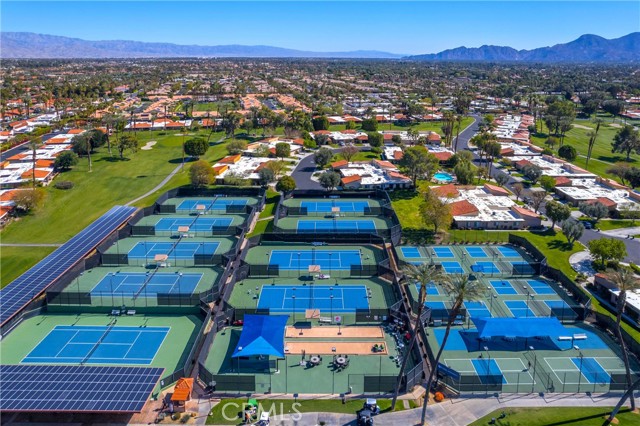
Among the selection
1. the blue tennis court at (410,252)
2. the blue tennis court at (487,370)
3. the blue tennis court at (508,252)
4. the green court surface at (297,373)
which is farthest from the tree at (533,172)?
the green court surface at (297,373)

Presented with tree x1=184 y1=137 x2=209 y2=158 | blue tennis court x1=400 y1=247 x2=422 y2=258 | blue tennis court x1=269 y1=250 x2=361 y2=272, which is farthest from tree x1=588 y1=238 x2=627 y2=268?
tree x1=184 y1=137 x2=209 y2=158

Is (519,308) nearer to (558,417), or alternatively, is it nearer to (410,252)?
(558,417)

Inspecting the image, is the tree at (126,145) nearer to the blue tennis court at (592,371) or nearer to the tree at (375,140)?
the tree at (375,140)

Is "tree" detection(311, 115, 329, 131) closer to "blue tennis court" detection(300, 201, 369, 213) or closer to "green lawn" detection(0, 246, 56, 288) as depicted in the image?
"blue tennis court" detection(300, 201, 369, 213)

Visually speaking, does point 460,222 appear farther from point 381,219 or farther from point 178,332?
point 178,332

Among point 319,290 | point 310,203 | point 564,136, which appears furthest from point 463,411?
point 564,136

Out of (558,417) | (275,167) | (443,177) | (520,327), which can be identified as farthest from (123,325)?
(443,177)
